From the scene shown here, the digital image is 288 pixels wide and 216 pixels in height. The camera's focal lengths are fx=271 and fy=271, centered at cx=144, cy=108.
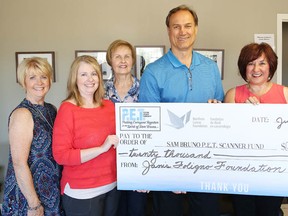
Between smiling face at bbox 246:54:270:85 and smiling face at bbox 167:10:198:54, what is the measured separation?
15.7 inches

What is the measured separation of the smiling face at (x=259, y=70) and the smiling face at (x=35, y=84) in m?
1.21

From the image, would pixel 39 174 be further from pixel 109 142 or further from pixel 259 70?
pixel 259 70

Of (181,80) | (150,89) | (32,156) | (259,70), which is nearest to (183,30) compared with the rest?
(181,80)

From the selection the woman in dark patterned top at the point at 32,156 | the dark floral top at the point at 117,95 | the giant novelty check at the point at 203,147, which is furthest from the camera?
the dark floral top at the point at 117,95

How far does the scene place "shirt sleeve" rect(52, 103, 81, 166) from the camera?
4.47 feet

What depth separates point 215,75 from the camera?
165 centimetres

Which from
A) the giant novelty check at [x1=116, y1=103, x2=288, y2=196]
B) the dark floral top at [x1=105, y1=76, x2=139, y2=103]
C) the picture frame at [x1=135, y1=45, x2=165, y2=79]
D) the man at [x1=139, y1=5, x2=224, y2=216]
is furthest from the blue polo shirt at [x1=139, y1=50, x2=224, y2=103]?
the picture frame at [x1=135, y1=45, x2=165, y2=79]

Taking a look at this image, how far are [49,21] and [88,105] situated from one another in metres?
1.72

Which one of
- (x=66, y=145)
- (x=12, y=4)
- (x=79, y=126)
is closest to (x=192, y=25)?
(x=79, y=126)

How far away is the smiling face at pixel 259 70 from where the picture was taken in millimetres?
1624

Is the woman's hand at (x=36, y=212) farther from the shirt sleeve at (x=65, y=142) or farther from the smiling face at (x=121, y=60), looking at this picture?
the smiling face at (x=121, y=60)

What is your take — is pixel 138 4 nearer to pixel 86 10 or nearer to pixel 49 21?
pixel 86 10

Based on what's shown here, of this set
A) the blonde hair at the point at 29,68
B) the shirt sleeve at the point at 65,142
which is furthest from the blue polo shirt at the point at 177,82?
the blonde hair at the point at 29,68

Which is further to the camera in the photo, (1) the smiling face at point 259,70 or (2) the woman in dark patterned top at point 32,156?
(1) the smiling face at point 259,70
